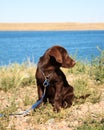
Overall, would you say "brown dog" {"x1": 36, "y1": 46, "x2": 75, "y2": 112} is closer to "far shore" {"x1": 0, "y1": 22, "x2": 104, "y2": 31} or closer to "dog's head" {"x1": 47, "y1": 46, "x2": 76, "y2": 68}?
"dog's head" {"x1": 47, "y1": 46, "x2": 76, "y2": 68}

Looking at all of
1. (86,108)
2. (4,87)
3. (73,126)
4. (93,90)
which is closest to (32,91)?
(4,87)

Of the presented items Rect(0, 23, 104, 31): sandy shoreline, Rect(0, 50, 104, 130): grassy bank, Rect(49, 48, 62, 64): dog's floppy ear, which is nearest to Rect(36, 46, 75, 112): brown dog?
Rect(49, 48, 62, 64): dog's floppy ear

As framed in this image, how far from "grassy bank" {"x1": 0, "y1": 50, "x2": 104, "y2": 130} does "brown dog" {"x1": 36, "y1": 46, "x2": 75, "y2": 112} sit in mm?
201

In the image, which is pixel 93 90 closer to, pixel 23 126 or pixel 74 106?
pixel 74 106

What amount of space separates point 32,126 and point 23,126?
0.14 meters

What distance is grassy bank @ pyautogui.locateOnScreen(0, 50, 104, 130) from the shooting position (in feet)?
21.1

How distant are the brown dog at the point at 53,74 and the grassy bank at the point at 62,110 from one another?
7.9 inches

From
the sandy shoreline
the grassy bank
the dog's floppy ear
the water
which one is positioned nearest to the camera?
the grassy bank

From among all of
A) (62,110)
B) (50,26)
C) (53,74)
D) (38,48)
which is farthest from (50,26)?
(62,110)

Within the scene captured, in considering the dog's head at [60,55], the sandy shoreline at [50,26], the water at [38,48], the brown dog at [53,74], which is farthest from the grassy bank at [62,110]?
the sandy shoreline at [50,26]

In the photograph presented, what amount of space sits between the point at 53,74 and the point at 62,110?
59cm

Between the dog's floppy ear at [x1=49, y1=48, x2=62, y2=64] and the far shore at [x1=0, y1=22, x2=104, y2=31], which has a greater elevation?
the dog's floppy ear at [x1=49, y1=48, x2=62, y2=64]

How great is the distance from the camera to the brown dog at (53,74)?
22.0ft

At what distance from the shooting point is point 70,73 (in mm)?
10531
